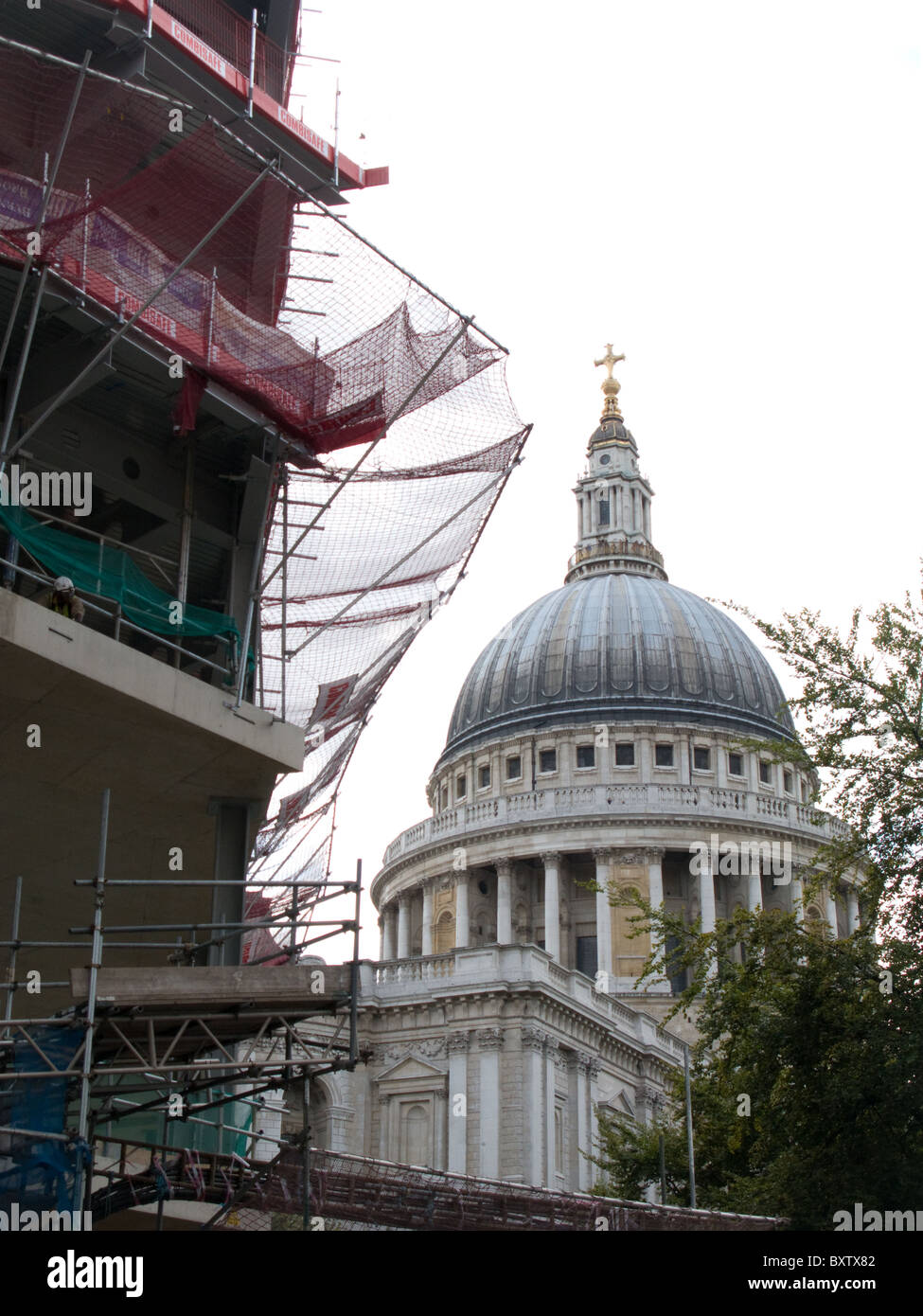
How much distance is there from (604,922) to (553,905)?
263 centimetres

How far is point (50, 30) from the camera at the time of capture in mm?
21469

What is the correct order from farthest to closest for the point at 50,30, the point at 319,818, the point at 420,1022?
1. the point at 420,1022
2. the point at 319,818
3. the point at 50,30

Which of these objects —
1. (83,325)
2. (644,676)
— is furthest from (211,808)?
(644,676)

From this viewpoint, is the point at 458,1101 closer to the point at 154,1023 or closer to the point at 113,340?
the point at 154,1023

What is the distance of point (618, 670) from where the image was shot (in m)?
88.1

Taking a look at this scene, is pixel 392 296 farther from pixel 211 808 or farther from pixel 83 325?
pixel 211 808

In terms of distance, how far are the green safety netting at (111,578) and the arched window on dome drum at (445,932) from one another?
63.9m

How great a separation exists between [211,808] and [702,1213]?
827 cm

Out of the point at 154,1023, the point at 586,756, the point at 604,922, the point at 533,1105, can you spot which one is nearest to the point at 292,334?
the point at 154,1023

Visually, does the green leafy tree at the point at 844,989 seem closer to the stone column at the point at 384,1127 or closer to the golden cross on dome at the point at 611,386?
the stone column at the point at 384,1127

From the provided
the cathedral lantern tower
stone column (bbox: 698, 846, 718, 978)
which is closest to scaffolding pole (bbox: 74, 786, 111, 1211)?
stone column (bbox: 698, 846, 718, 978)

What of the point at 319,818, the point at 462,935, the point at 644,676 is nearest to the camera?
the point at 319,818

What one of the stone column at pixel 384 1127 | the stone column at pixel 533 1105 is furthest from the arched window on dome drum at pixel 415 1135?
the stone column at pixel 533 1105

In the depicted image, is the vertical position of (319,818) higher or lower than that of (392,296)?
lower
